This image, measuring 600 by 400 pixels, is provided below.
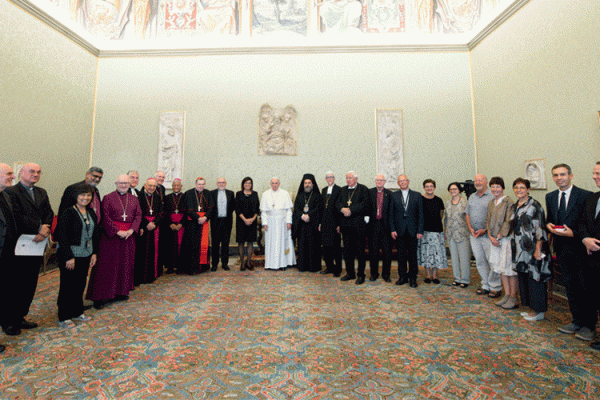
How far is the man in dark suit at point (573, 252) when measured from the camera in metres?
2.73

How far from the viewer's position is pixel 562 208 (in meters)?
2.92

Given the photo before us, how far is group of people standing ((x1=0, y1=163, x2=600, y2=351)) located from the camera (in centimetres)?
280

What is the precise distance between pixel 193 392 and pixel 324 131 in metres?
6.40

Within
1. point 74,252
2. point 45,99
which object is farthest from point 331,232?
point 45,99

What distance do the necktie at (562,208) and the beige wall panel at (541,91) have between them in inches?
81.3

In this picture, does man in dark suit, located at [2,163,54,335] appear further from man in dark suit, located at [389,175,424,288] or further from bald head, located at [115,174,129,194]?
man in dark suit, located at [389,175,424,288]

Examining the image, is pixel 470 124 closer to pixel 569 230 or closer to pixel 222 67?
pixel 569 230

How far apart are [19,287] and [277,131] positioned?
5.66 m

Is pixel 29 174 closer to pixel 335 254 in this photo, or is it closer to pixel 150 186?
pixel 150 186

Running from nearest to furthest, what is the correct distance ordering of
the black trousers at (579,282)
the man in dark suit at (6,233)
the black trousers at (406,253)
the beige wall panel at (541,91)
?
the man in dark suit at (6,233)
the black trousers at (579,282)
the beige wall panel at (541,91)
the black trousers at (406,253)

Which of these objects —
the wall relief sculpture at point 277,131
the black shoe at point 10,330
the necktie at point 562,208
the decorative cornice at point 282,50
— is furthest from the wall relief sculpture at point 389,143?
the black shoe at point 10,330

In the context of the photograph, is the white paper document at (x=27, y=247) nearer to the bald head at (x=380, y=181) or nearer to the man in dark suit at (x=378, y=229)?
the man in dark suit at (x=378, y=229)

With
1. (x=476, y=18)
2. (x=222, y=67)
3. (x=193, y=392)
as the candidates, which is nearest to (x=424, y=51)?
(x=476, y=18)

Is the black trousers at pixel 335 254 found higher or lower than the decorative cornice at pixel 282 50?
lower
